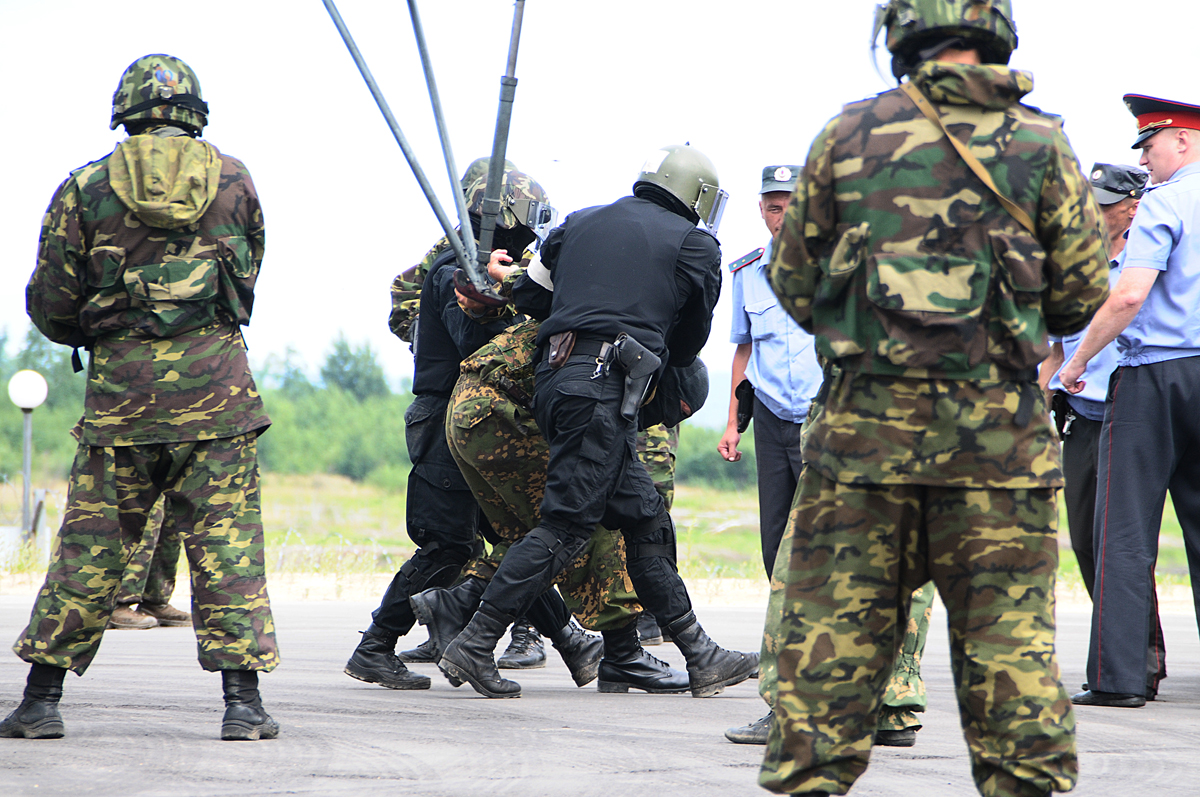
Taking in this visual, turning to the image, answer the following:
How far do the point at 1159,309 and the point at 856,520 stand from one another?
2965 mm

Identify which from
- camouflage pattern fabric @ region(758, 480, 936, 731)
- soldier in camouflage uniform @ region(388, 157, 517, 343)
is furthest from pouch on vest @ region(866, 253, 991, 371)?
soldier in camouflage uniform @ region(388, 157, 517, 343)

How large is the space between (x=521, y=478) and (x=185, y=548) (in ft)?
5.36

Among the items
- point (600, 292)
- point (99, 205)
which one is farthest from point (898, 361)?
point (99, 205)

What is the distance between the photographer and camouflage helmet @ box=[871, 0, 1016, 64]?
8.96 feet

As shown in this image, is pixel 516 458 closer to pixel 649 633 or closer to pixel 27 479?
pixel 649 633

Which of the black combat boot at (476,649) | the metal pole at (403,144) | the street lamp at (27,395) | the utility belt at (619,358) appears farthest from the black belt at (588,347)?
the street lamp at (27,395)

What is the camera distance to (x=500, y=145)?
5172 millimetres

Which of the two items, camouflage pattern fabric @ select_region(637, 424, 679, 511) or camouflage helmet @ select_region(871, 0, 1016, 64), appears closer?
camouflage helmet @ select_region(871, 0, 1016, 64)

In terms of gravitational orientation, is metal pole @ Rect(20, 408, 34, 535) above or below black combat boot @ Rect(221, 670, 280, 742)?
below

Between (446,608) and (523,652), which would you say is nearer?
(446,608)

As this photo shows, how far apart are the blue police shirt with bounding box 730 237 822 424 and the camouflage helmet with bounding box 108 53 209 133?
7.71 feet

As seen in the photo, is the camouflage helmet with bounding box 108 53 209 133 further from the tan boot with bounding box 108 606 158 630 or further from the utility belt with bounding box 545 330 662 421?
the tan boot with bounding box 108 606 158 630

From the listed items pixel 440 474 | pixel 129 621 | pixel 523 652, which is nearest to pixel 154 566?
pixel 129 621

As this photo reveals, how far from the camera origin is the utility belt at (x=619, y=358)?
15.6 feet
